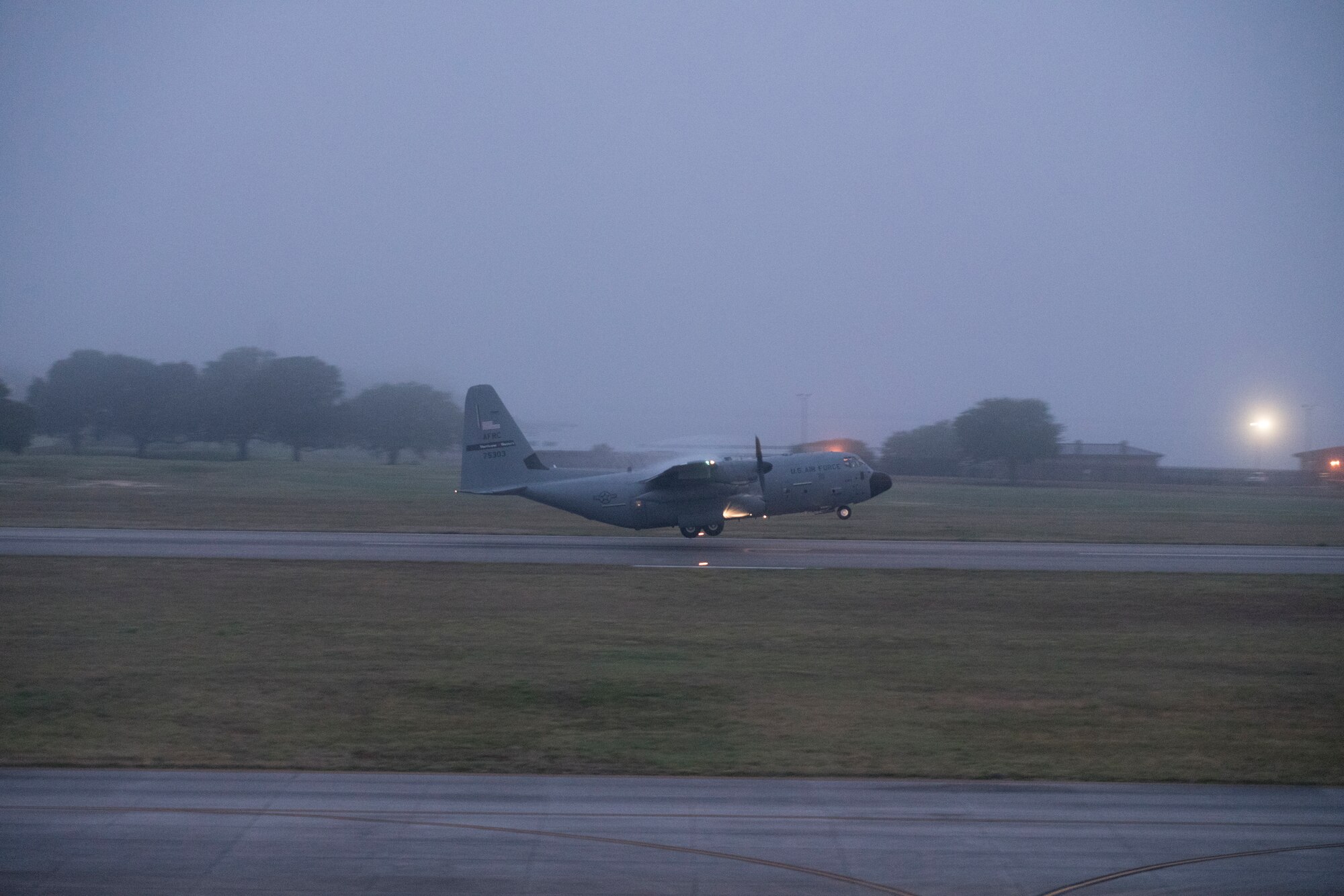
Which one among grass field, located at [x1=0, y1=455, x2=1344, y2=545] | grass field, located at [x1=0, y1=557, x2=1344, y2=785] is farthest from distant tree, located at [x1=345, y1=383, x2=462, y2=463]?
grass field, located at [x1=0, y1=557, x2=1344, y2=785]

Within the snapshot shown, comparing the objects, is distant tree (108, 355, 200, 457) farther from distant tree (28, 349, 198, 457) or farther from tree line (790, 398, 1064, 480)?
tree line (790, 398, 1064, 480)

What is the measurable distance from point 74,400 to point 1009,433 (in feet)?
293

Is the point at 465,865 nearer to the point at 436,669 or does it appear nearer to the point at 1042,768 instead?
the point at 1042,768

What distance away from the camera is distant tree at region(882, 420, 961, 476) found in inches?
3504

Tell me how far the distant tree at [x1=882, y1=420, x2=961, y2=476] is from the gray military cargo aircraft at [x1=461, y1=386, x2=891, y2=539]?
173 ft

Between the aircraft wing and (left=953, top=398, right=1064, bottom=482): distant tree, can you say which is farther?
(left=953, top=398, right=1064, bottom=482): distant tree

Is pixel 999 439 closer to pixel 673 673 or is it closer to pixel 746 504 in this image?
pixel 746 504

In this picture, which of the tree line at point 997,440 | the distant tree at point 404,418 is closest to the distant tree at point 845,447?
the tree line at point 997,440

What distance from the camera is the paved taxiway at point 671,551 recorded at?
2956cm

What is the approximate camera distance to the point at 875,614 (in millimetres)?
21469

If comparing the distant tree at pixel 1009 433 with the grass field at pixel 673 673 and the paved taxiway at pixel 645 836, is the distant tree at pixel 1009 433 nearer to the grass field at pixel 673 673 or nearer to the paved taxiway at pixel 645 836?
the grass field at pixel 673 673

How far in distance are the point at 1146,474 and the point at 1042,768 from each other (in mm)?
93962

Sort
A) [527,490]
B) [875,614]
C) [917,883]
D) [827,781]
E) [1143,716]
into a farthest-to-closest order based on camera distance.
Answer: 1. [527,490]
2. [875,614]
3. [1143,716]
4. [827,781]
5. [917,883]

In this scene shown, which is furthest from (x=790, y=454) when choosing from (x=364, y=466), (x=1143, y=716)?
(x=364, y=466)
